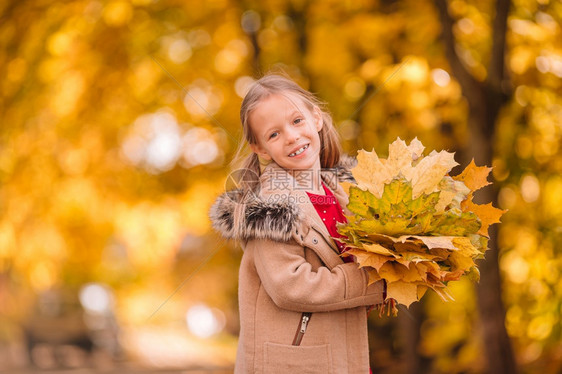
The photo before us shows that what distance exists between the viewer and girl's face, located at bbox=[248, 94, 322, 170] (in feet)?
6.54

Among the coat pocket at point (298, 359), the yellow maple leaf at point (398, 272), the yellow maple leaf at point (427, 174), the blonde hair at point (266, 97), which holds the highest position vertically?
the blonde hair at point (266, 97)

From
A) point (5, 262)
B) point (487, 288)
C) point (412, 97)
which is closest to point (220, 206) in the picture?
point (487, 288)

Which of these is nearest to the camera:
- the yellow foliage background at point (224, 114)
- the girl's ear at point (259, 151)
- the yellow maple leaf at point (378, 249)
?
the yellow maple leaf at point (378, 249)

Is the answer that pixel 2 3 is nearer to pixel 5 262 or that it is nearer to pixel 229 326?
pixel 5 262

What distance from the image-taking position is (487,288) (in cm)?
396

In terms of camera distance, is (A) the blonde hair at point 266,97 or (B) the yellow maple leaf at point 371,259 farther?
(A) the blonde hair at point 266,97

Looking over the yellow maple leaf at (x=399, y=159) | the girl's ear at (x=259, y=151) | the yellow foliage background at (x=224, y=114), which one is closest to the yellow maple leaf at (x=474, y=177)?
the yellow maple leaf at (x=399, y=159)

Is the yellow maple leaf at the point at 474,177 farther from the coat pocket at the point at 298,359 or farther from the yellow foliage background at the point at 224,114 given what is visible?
the yellow foliage background at the point at 224,114

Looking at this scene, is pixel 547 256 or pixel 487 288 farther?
pixel 547 256

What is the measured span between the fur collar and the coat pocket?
0.33 m

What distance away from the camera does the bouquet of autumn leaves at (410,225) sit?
171cm

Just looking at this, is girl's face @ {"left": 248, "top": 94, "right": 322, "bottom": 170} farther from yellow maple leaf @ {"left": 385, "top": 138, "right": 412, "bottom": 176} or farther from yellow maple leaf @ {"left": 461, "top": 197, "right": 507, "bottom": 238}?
yellow maple leaf @ {"left": 461, "top": 197, "right": 507, "bottom": 238}

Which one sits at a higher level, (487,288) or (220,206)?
(487,288)

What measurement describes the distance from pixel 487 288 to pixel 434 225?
7.89 ft
